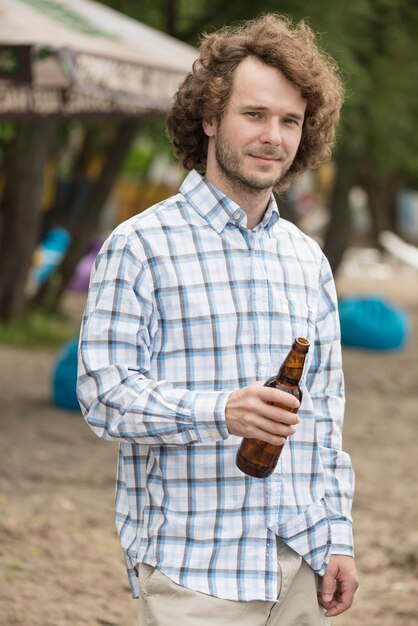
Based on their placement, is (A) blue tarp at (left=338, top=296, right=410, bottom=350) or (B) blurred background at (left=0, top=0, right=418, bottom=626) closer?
(B) blurred background at (left=0, top=0, right=418, bottom=626)

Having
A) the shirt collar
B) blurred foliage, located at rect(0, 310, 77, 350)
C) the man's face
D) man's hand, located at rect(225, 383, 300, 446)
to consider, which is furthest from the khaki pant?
blurred foliage, located at rect(0, 310, 77, 350)

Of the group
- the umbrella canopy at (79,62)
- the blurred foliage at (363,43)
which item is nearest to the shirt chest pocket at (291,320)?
the umbrella canopy at (79,62)

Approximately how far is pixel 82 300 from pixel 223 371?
17.2m

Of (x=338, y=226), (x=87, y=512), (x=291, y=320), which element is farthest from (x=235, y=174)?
(x=338, y=226)

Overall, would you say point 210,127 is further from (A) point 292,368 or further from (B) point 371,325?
(B) point 371,325

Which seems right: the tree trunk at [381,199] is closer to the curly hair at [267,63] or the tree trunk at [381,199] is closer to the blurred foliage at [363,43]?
the blurred foliage at [363,43]

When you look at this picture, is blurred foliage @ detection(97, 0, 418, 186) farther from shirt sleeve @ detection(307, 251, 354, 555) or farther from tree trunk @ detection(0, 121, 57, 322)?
shirt sleeve @ detection(307, 251, 354, 555)

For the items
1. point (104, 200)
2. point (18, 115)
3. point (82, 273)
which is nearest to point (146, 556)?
point (18, 115)

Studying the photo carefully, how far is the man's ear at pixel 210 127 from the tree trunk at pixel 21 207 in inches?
404

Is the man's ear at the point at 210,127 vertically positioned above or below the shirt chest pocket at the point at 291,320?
above

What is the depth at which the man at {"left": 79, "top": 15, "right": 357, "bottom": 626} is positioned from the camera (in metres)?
2.71

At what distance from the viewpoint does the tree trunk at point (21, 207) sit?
43.3 feet

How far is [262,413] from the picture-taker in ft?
8.20

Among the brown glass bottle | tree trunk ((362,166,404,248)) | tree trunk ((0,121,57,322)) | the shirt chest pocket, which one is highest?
the shirt chest pocket
